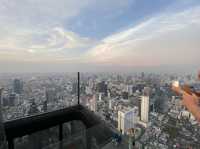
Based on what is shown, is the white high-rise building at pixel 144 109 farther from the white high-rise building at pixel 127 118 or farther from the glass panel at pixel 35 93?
the glass panel at pixel 35 93

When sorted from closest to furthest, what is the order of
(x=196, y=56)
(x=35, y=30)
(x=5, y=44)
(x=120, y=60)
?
(x=196, y=56) → (x=5, y=44) → (x=35, y=30) → (x=120, y=60)

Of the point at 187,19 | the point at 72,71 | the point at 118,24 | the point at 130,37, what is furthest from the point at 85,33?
the point at 187,19

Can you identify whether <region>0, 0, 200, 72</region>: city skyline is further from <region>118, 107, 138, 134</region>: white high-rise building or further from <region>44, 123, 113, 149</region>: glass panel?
<region>44, 123, 113, 149</region>: glass panel

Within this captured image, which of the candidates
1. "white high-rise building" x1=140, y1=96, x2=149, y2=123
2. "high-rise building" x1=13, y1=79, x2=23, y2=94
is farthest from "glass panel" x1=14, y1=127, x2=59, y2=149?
"white high-rise building" x1=140, y1=96, x2=149, y2=123

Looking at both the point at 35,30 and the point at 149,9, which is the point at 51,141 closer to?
the point at 35,30

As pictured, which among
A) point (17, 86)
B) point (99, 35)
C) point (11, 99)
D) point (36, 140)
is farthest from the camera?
point (99, 35)

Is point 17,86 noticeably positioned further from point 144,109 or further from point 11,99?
point 144,109

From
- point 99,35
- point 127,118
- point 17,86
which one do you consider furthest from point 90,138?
point 99,35
